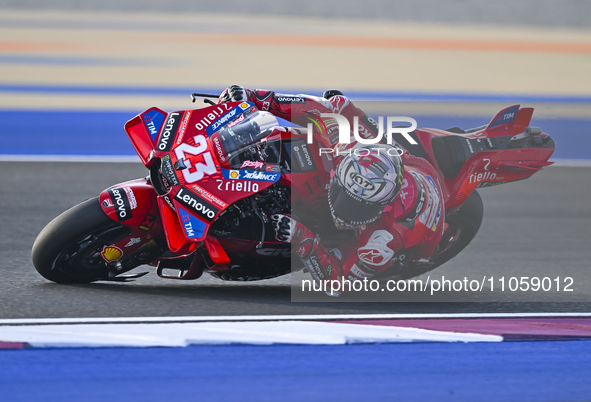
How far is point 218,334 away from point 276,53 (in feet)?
33.5

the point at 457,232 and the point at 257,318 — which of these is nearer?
the point at 257,318

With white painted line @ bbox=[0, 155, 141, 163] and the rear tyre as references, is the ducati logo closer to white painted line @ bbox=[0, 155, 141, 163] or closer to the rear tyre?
the rear tyre

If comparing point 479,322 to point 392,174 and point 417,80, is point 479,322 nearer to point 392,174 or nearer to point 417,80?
point 392,174

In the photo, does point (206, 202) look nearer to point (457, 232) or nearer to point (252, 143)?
point (252, 143)

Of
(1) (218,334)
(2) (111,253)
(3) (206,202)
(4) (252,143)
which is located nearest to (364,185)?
(4) (252,143)

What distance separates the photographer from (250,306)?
377 cm

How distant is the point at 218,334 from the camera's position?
10.8 ft

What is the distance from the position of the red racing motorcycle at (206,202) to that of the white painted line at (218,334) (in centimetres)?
40

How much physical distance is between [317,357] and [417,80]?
9694mm

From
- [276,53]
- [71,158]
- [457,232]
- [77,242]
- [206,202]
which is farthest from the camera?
[276,53]

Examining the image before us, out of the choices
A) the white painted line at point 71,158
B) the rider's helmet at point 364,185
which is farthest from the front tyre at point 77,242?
the white painted line at point 71,158

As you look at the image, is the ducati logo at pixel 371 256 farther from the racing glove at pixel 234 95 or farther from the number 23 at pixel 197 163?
the racing glove at pixel 234 95

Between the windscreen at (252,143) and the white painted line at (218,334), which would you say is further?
the windscreen at (252,143)

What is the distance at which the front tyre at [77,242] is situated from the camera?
3648mm
